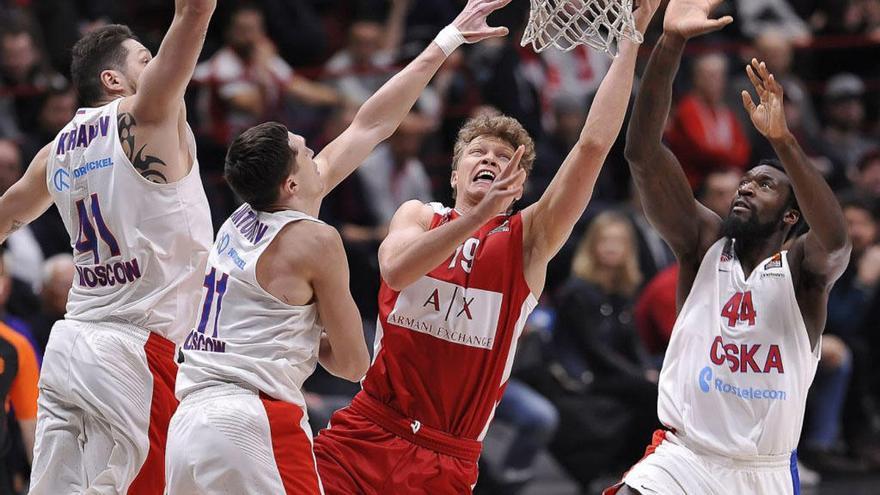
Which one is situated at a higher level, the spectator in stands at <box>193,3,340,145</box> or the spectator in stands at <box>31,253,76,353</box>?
the spectator in stands at <box>193,3,340,145</box>

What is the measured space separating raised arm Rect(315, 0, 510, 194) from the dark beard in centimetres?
125

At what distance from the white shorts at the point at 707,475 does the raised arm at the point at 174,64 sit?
7.66 feet

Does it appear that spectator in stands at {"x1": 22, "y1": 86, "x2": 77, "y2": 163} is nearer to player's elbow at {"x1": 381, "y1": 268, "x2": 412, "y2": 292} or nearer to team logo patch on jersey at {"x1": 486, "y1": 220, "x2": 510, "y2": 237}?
team logo patch on jersey at {"x1": 486, "y1": 220, "x2": 510, "y2": 237}

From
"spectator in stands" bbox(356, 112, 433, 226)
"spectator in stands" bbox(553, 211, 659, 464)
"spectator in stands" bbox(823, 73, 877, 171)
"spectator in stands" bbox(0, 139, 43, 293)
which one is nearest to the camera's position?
"spectator in stands" bbox(0, 139, 43, 293)

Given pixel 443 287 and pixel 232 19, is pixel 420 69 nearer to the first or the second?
pixel 443 287

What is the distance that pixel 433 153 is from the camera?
480 inches

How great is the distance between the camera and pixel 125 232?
545 cm

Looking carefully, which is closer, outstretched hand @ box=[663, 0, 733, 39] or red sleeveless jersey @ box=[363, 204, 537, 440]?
red sleeveless jersey @ box=[363, 204, 537, 440]

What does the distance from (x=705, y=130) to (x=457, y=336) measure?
24.3 feet

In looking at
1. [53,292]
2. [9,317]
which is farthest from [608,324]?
[9,317]

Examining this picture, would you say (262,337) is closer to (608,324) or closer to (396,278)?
(396,278)

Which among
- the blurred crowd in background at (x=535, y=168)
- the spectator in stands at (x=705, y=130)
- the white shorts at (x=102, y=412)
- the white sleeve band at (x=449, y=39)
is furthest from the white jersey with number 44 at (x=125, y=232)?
the spectator in stands at (x=705, y=130)

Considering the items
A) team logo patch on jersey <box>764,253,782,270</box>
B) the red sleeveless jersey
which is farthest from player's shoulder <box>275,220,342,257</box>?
team logo patch on jersey <box>764,253,782,270</box>

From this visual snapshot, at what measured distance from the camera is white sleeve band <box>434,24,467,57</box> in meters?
6.12
